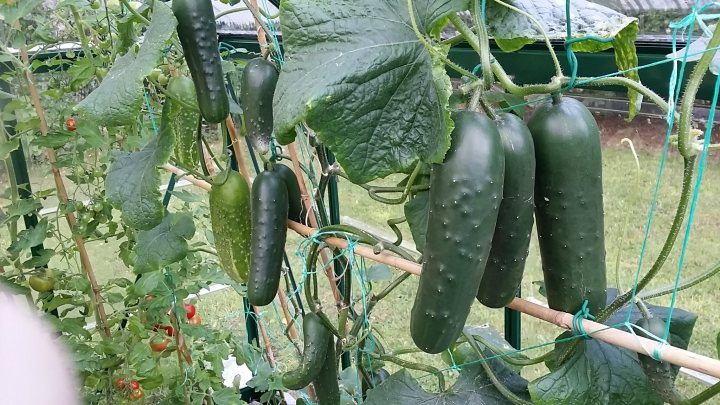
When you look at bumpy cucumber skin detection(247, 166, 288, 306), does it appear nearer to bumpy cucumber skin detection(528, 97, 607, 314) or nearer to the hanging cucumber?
the hanging cucumber

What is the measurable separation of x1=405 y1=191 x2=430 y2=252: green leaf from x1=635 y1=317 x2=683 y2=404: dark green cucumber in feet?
1.28

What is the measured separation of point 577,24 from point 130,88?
71 cm

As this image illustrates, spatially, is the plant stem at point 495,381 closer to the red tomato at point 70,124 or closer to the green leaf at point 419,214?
the green leaf at point 419,214

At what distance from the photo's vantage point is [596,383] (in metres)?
0.90

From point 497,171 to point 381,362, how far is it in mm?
837

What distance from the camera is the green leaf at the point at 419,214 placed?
42.8 inches

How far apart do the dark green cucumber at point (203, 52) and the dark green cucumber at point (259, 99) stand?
53mm

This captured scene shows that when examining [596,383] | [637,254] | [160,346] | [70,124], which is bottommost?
[160,346]

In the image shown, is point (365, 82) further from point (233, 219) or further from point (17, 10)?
point (17, 10)

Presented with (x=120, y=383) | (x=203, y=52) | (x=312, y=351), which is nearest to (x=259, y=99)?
(x=203, y=52)

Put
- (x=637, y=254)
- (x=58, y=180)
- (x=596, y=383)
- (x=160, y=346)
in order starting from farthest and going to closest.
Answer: (x=637, y=254) → (x=160, y=346) → (x=58, y=180) → (x=596, y=383)

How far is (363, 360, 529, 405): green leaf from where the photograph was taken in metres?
1.06

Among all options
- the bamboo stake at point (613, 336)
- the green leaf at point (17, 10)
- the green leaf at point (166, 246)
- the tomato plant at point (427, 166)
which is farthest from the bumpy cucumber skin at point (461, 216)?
the green leaf at point (17, 10)

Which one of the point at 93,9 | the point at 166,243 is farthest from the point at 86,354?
the point at 93,9
